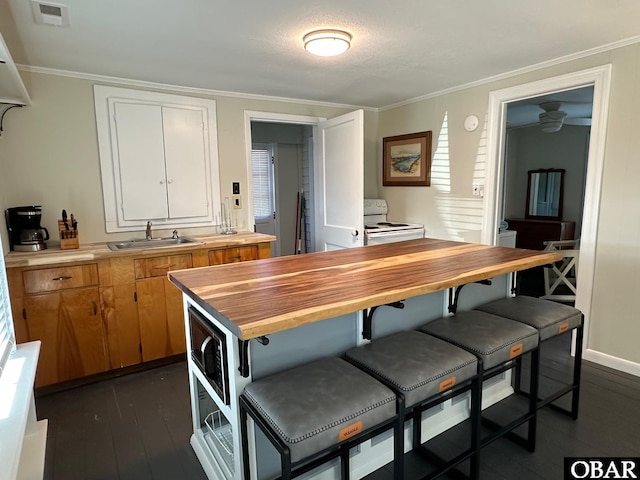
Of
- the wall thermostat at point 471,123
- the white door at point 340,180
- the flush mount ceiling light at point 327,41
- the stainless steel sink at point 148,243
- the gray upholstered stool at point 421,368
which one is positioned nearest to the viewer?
the gray upholstered stool at point 421,368

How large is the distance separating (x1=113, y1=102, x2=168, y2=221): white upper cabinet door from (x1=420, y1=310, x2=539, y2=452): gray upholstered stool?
8.28 ft

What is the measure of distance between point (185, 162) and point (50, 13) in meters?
1.53

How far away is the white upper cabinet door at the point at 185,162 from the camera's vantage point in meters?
3.26

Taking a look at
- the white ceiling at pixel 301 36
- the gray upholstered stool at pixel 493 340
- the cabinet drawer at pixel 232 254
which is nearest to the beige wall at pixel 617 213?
the white ceiling at pixel 301 36

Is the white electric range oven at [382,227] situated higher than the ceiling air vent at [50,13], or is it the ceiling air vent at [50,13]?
the ceiling air vent at [50,13]

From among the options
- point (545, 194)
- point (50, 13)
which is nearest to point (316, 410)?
point (50, 13)

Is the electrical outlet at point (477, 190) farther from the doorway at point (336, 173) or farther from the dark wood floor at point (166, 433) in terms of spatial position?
the dark wood floor at point (166, 433)

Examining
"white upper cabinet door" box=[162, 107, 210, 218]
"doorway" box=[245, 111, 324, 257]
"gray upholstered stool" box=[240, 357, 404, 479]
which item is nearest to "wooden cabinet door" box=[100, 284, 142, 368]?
Answer: "white upper cabinet door" box=[162, 107, 210, 218]

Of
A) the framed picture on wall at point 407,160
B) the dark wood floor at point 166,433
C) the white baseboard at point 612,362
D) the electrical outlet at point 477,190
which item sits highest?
the framed picture on wall at point 407,160

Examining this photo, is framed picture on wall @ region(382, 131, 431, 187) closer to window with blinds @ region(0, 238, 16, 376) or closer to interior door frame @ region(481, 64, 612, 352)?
interior door frame @ region(481, 64, 612, 352)

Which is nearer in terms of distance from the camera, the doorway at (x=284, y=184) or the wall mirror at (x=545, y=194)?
the doorway at (x=284, y=184)

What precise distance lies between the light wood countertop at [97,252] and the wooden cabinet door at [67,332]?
23 centimetres

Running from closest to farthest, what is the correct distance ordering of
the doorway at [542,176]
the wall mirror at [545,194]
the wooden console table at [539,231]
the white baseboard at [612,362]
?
the white baseboard at [612,362] < the doorway at [542,176] < the wooden console table at [539,231] < the wall mirror at [545,194]

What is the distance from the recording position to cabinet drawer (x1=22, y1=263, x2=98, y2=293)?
2.36m
